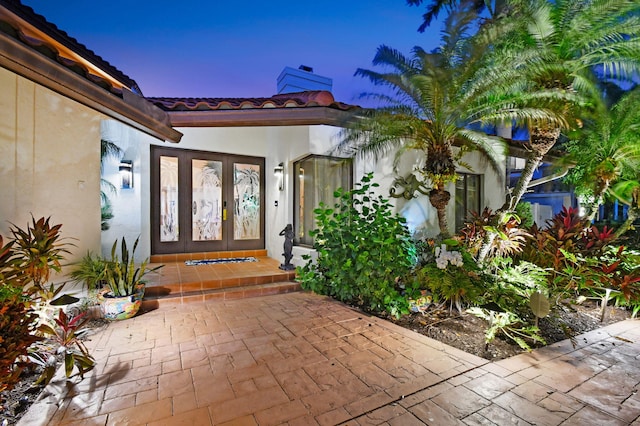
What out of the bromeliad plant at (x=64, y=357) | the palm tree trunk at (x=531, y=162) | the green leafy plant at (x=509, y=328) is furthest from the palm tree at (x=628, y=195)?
the bromeliad plant at (x=64, y=357)

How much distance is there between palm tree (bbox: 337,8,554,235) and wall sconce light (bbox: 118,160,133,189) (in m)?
5.34

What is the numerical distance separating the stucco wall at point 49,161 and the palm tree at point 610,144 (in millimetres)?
9919

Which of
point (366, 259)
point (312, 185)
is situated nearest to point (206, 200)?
point (312, 185)

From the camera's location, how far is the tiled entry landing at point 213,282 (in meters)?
5.29

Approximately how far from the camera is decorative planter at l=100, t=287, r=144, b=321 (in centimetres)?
440

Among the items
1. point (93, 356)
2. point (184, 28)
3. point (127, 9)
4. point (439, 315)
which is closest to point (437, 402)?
point (439, 315)

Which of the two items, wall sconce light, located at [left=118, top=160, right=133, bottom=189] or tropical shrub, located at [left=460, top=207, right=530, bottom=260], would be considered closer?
tropical shrub, located at [left=460, top=207, right=530, bottom=260]

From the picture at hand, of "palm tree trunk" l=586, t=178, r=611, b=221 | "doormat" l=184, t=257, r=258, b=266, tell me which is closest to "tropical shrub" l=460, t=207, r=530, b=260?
"palm tree trunk" l=586, t=178, r=611, b=221

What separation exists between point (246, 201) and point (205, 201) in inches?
45.9

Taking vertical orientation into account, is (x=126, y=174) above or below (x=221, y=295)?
above

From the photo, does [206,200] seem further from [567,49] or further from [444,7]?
[444,7]

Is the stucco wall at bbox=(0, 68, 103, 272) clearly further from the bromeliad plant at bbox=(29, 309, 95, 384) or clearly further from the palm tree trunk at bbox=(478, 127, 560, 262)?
the palm tree trunk at bbox=(478, 127, 560, 262)

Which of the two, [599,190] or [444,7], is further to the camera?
[444,7]

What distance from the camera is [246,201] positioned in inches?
356
